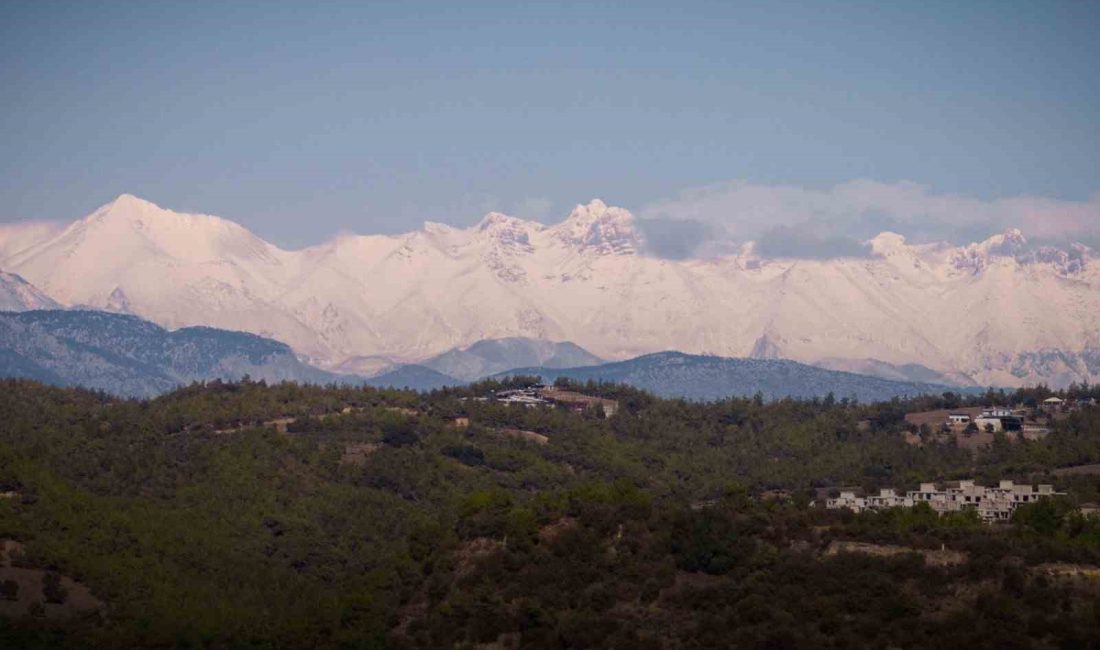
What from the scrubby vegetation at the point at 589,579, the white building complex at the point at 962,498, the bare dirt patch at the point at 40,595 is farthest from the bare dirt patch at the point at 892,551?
the bare dirt patch at the point at 40,595

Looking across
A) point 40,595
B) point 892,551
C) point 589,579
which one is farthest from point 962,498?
point 40,595

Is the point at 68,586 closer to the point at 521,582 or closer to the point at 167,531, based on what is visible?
the point at 167,531

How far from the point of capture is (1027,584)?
11100 cm

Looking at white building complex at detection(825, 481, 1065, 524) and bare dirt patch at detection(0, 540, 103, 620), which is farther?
white building complex at detection(825, 481, 1065, 524)

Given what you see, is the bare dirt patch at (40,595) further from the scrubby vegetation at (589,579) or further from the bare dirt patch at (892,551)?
the bare dirt patch at (892,551)

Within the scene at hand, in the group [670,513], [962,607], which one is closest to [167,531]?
[670,513]

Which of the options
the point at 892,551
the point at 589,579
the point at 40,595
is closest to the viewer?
the point at 892,551

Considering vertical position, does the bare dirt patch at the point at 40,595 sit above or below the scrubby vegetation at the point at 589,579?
below

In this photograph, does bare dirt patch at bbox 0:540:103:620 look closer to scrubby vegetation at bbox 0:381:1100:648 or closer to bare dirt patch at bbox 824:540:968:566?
scrubby vegetation at bbox 0:381:1100:648

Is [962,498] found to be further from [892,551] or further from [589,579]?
[589,579]

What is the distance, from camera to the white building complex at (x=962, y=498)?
163m

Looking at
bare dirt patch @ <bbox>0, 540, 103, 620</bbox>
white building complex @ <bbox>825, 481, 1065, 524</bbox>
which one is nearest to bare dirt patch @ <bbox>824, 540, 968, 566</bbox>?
white building complex @ <bbox>825, 481, 1065, 524</bbox>

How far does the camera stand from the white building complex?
6407 inches

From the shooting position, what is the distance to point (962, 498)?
170375 millimetres
